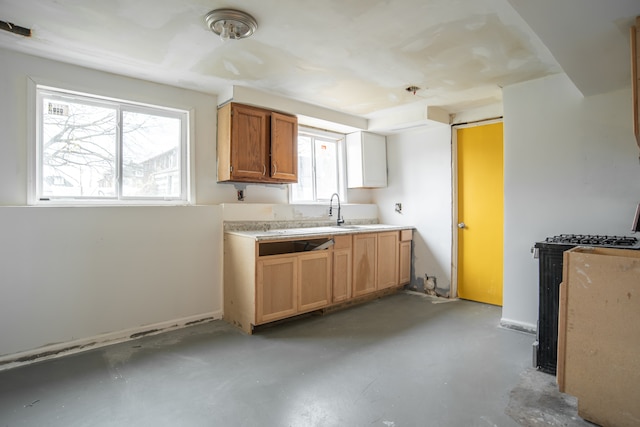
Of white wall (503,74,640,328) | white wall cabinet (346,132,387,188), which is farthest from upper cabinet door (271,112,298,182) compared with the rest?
white wall (503,74,640,328)

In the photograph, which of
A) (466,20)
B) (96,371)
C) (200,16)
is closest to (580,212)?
(466,20)

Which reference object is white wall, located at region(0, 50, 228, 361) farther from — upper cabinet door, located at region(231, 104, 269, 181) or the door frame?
the door frame

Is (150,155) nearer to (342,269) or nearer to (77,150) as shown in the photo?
(77,150)

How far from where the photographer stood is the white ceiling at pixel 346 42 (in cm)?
199

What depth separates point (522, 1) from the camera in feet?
5.46

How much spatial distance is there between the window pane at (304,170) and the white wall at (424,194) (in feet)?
4.05

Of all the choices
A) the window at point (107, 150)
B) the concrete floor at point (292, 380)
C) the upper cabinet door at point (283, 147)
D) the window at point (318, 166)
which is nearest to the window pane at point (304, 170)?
the window at point (318, 166)

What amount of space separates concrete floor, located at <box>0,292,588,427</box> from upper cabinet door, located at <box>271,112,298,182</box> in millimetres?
1653

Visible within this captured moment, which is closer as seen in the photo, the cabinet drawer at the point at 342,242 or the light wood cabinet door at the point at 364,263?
the cabinet drawer at the point at 342,242

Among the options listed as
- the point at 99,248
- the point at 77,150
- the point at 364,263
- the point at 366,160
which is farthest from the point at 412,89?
the point at 99,248

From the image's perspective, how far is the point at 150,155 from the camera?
330cm

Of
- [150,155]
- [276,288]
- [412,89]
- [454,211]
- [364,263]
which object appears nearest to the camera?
[276,288]

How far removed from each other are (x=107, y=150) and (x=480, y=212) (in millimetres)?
4047

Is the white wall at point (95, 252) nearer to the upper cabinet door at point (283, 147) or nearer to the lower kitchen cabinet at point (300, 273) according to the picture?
the lower kitchen cabinet at point (300, 273)
